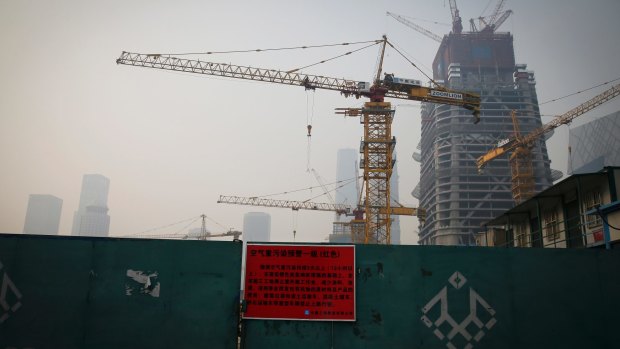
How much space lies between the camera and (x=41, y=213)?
582 feet

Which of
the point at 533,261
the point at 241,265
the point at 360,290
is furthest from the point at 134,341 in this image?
the point at 533,261

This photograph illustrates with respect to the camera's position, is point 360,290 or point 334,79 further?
point 334,79

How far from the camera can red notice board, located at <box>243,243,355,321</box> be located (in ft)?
34.1

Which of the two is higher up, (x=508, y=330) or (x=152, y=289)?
(x=152, y=289)

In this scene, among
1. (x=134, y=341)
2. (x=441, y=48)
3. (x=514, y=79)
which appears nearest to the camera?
(x=134, y=341)

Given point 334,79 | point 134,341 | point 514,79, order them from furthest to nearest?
point 514,79 < point 334,79 < point 134,341

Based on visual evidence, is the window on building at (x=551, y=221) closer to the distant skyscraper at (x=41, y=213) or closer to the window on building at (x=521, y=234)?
the window on building at (x=521, y=234)

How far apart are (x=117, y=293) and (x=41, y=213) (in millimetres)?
198334

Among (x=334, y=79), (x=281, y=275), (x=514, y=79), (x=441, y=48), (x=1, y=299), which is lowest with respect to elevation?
(x=1, y=299)

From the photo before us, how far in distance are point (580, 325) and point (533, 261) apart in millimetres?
1886

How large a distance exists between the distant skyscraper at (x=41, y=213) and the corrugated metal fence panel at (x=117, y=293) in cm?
19083

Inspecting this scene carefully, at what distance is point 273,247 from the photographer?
10.7m

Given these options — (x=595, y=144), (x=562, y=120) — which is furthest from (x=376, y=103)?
(x=595, y=144)

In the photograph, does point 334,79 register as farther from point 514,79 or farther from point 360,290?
point 514,79
